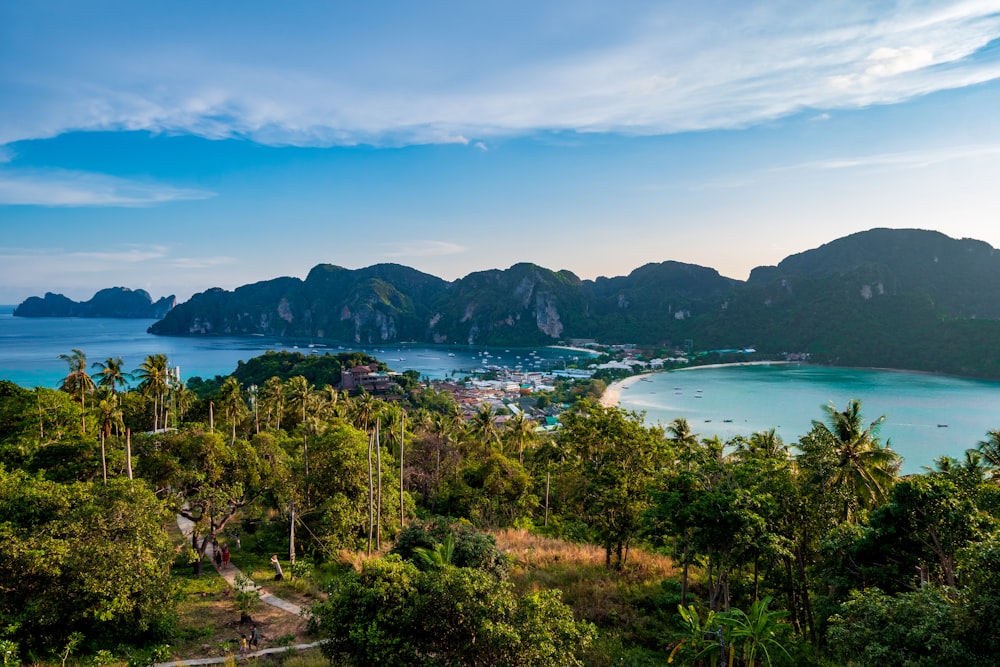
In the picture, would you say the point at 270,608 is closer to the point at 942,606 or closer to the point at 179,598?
the point at 179,598

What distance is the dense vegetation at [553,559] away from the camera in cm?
916

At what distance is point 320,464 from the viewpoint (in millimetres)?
22484

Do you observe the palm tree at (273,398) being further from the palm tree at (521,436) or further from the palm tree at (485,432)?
→ the palm tree at (521,436)

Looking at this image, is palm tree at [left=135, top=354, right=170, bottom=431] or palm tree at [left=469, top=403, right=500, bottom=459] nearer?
palm tree at [left=135, top=354, right=170, bottom=431]

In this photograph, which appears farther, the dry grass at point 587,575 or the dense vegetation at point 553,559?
the dry grass at point 587,575

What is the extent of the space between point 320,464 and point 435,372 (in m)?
127

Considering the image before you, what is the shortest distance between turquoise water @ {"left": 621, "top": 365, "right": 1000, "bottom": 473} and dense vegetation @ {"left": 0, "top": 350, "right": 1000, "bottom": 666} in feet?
196

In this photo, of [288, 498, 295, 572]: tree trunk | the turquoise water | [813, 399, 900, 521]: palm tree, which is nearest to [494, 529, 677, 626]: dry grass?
[813, 399, 900, 521]: palm tree

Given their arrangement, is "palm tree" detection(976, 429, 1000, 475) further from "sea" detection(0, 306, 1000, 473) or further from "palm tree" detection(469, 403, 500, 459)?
"sea" detection(0, 306, 1000, 473)

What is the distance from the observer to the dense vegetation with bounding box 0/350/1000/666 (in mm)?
9164

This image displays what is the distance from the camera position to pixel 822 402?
310ft

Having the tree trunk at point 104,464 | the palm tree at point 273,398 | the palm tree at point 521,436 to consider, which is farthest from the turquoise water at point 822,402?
the tree trunk at point 104,464

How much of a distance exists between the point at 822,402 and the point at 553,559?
94715 mm

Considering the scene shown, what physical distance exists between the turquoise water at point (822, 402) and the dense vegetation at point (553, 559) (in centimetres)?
5971
